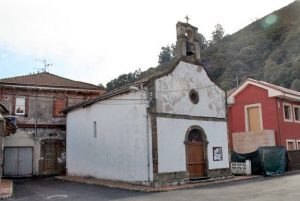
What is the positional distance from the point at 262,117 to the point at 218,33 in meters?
76.2

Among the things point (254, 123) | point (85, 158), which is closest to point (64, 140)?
point (85, 158)

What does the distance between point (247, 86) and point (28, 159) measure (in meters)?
18.8

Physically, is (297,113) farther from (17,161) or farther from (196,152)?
(17,161)

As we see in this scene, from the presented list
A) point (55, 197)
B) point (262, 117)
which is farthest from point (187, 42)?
point (262, 117)

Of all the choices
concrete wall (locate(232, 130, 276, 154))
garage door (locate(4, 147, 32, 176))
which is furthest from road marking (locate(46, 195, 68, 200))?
concrete wall (locate(232, 130, 276, 154))

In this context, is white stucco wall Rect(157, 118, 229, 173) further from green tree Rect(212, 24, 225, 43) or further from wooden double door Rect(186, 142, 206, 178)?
green tree Rect(212, 24, 225, 43)

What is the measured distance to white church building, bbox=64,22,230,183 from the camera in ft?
58.7

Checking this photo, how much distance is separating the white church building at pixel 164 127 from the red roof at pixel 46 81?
7.22m

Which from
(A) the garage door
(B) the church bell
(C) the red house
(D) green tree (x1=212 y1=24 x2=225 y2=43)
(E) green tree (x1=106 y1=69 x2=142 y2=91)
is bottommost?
(A) the garage door

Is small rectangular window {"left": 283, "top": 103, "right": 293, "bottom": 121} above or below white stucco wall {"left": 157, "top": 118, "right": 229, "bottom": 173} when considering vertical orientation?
above

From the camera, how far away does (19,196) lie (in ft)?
50.3

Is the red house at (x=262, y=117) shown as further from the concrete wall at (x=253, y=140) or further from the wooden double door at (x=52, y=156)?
the wooden double door at (x=52, y=156)

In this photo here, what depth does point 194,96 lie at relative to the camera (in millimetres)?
20531

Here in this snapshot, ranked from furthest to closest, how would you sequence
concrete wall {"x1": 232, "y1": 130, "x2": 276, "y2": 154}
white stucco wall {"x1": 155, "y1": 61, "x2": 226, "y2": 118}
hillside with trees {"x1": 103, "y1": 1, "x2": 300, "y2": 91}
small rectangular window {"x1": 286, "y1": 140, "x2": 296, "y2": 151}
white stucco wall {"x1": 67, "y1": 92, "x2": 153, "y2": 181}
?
hillside with trees {"x1": 103, "y1": 1, "x2": 300, "y2": 91} → small rectangular window {"x1": 286, "y1": 140, "x2": 296, "y2": 151} → concrete wall {"x1": 232, "y1": 130, "x2": 276, "y2": 154} → white stucco wall {"x1": 155, "y1": 61, "x2": 226, "y2": 118} → white stucco wall {"x1": 67, "y1": 92, "x2": 153, "y2": 181}
